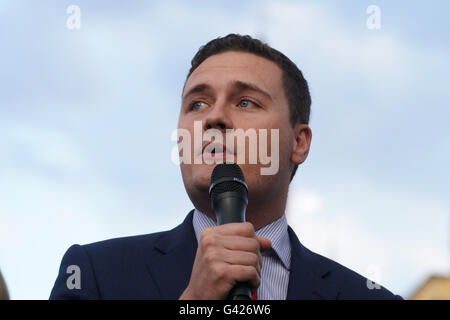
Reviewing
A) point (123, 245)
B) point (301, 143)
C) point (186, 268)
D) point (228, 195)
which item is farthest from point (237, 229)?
point (301, 143)

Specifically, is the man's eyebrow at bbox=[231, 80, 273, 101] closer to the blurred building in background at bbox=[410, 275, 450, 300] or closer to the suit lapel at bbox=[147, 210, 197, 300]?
the suit lapel at bbox=[147, 210, 197, 300]

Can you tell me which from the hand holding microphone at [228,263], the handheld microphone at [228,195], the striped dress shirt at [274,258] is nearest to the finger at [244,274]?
the hand holding microphone at [228,263]

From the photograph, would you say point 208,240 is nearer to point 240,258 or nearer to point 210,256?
point 210,256

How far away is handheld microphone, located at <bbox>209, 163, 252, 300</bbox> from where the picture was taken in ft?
8.57

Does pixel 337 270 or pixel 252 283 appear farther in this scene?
pixel 337 270

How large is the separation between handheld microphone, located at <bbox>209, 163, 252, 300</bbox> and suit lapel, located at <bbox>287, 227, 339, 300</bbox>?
1.05 meters

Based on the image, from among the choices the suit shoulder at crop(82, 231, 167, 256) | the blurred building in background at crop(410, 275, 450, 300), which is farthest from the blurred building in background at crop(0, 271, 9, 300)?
the blurred building in background at crop(410, 275, 450, 300)

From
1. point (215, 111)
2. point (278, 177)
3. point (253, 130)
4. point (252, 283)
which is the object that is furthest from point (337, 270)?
point (252, 283)

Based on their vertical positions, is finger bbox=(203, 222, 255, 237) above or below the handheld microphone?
below

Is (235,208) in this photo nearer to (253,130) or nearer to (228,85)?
(253,130)
